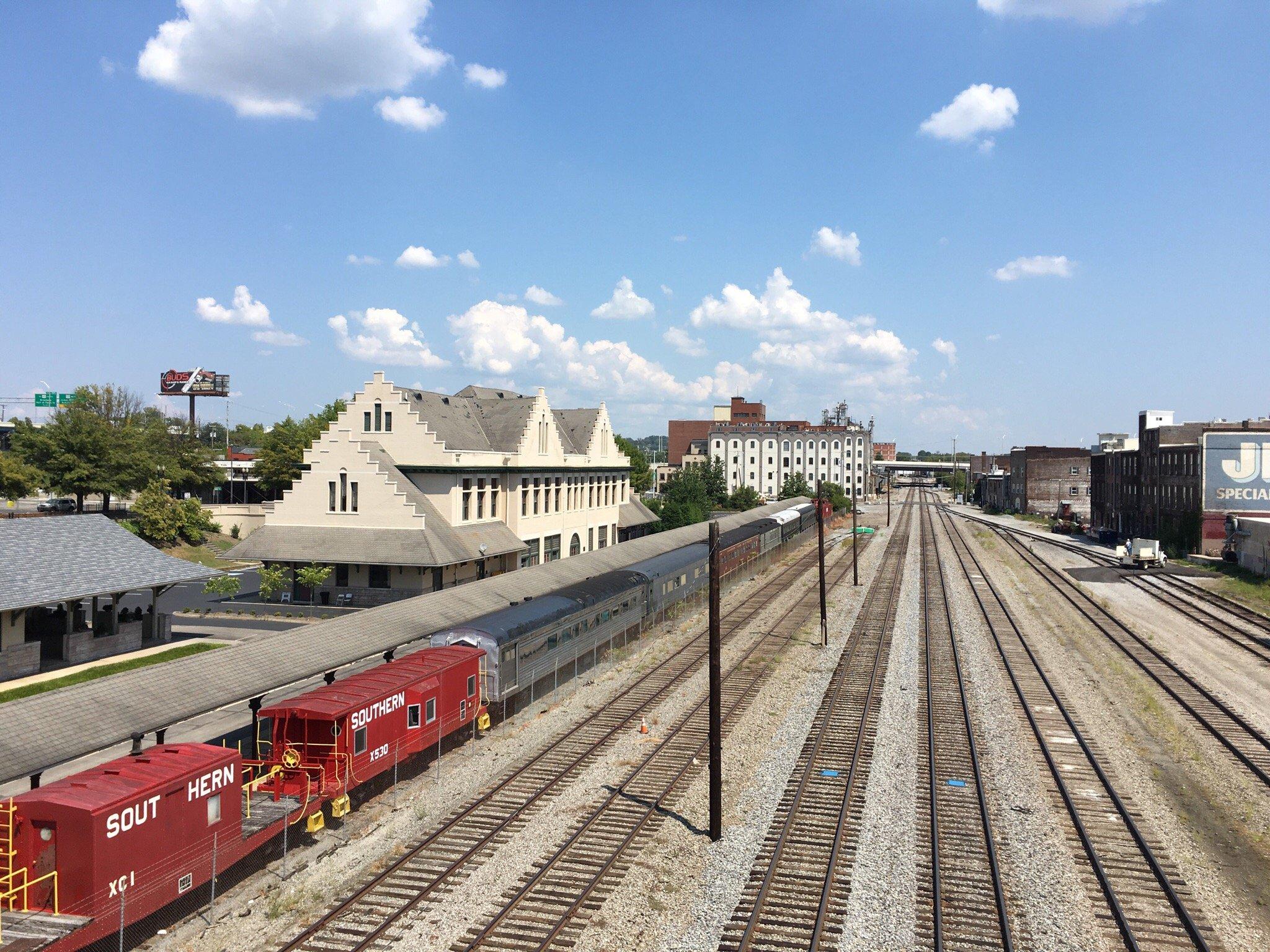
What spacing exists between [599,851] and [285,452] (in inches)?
2916

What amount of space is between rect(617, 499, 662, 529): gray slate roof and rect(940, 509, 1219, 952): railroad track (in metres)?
46.2

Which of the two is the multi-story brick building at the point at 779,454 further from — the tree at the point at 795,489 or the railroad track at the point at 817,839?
the railroad track at the point at 817,839

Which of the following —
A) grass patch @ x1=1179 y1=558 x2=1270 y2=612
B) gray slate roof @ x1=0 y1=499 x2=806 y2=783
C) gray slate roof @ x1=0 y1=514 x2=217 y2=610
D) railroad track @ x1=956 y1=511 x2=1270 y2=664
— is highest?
gray slate roof @ x1=0 y1=514 x2=217 y2=610

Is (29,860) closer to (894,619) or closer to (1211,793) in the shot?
(1211,793)

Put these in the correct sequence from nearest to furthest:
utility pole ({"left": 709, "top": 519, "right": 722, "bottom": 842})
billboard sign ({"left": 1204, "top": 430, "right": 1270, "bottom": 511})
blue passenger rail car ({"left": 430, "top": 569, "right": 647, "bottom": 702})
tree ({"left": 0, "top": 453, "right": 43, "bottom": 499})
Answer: utility pole ({"left": 709, "top": 519, "right": 722, "bottom": 842})
blue passenger rail car ({"left": 430, "top": 569, "right": 647, "bottom": 702})
billboard sign ({"left": 1204, "top": 430, "right": 1270, "bottom": 511})
tree ({"left": 0, "top": 453, "right": 43, "bottom": 499})

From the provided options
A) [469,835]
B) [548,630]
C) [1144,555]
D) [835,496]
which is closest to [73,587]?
[548,630]

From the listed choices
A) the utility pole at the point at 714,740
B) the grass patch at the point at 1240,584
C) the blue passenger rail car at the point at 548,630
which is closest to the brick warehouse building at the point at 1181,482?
the grass patch at the point at 1240,584

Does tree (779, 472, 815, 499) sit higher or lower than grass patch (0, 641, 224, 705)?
higher

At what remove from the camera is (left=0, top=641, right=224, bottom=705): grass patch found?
93.4 ft

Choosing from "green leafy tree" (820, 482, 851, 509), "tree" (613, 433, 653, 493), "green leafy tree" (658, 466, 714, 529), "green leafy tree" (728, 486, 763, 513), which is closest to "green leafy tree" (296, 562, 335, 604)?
"green leafy tree" (658, 466, 714, 529)

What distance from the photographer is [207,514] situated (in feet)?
243

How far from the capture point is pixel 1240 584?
56.8m

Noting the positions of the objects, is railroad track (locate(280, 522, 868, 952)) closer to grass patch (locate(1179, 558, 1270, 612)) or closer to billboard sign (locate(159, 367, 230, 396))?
grass patch (locate(1179, 558, 1270, 612))

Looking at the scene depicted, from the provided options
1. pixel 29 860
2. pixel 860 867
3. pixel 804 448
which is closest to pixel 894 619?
pixel 860 867
